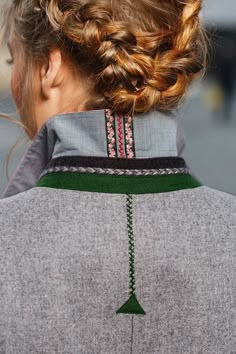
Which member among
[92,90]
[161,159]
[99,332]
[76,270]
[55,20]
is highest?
[55,20]

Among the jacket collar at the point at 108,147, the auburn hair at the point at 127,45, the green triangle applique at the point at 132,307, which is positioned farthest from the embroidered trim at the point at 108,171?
the green triangle applique at the point at 132,307

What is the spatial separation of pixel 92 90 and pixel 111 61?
0.23ft

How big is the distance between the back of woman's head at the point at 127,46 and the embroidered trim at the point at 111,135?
0.06ft

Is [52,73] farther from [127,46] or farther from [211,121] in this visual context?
[211,121]

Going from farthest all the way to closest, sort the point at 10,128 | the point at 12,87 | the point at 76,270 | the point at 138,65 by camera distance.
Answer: the point at 10,128
the point at 12,87
the point at 138,65
the point at 76,270

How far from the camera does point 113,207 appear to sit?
1717 mm

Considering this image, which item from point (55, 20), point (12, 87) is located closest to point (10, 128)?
point (12, 87)

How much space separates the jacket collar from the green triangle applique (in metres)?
0.20

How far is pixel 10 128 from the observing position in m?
2.56

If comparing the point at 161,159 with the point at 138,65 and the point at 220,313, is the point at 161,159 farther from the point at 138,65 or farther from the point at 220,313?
the point at 220,313

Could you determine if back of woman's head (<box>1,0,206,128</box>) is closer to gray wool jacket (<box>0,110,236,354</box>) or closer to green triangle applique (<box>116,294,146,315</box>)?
gray wool jacket (<box>0,110,236,354</box>)

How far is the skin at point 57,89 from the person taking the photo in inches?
71.3

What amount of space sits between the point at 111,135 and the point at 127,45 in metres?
0.17

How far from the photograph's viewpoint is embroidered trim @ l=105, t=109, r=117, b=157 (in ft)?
5.69
